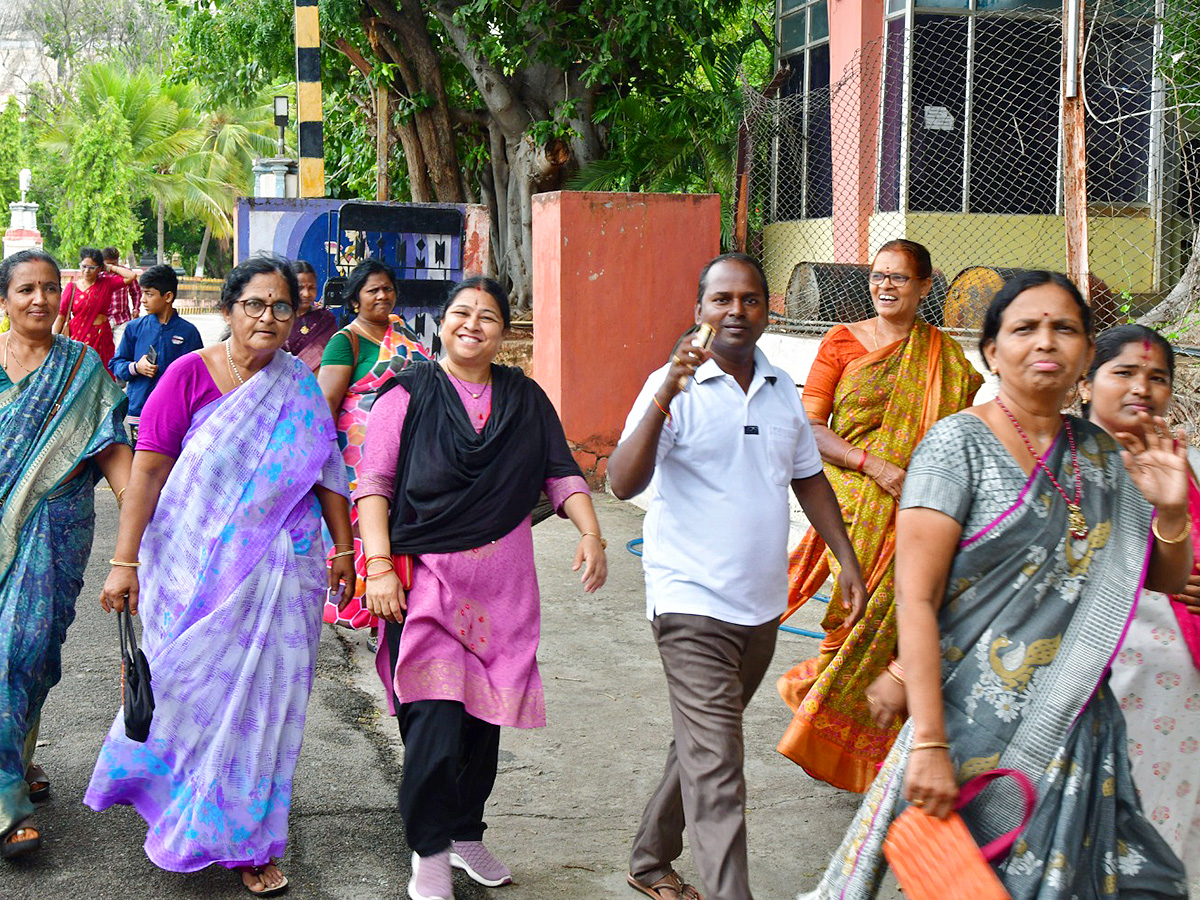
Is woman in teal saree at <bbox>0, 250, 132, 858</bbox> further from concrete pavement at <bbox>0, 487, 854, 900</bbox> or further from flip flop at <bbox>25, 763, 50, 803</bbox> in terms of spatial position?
concrete pavement at <bbox>0, 487, 854, 900</bbox>

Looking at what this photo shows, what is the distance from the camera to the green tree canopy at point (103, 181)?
121 feet

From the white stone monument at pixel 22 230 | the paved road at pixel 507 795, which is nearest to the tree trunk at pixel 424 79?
the paved road at pixel 507 795

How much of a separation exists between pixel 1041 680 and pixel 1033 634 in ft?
0.28

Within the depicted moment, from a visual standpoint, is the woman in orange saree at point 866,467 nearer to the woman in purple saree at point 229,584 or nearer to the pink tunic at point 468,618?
the pink tunic at point 468,618

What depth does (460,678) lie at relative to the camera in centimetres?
355

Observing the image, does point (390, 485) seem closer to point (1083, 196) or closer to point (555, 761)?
point (555, 761)

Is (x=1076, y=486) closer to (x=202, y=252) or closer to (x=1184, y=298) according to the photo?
(x=1184, y=298)

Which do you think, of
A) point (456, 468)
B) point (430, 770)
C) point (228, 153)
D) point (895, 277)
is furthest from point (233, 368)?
point (228, 153)

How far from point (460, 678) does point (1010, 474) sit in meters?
1.69

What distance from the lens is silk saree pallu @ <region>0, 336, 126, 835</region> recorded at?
154 inches

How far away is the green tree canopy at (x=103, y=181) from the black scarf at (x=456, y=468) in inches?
1440

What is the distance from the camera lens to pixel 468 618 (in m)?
3.60

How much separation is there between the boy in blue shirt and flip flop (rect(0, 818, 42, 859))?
5.06 metres

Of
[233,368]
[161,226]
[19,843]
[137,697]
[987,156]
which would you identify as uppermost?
[161,226]
